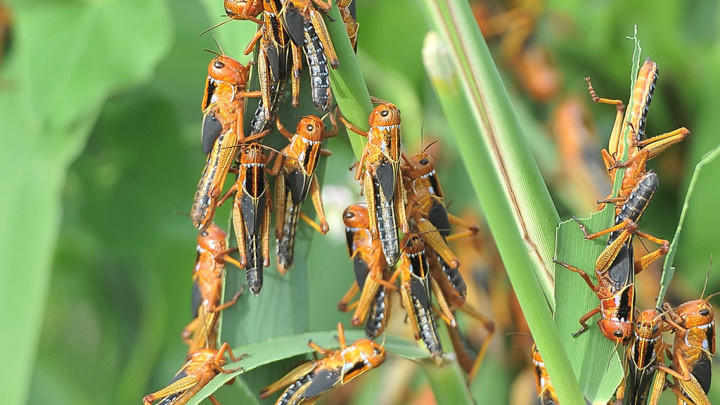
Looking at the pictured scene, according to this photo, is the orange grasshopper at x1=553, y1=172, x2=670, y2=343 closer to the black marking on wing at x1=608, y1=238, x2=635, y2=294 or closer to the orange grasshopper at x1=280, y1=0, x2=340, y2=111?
the black marking on wing at x1=608, y1=238, x2=635, y2=294

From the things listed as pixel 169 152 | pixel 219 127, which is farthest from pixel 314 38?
pixel 169 152

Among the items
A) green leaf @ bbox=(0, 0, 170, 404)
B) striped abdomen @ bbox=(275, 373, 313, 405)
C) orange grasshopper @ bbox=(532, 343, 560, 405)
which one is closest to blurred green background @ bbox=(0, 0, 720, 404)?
green leaf @ bbox=(0, 0, 170, 404)

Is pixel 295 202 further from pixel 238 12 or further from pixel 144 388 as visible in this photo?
pixel 144 388

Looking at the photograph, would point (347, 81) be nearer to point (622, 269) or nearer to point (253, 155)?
point (253, 155)

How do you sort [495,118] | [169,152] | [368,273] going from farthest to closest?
[169,152]
[368,273]
[495,118]

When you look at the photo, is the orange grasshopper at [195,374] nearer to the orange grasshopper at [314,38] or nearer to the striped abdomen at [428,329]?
the striped abdomen at [428,329]

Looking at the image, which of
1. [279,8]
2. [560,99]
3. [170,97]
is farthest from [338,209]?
[279,8]

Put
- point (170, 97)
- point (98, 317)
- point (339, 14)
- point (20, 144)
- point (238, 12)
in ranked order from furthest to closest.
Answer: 1. point (98, 317)
2. point (170, 97)
3. point (20, 144)
4. point (238, 12)
5. point (339, 14)
